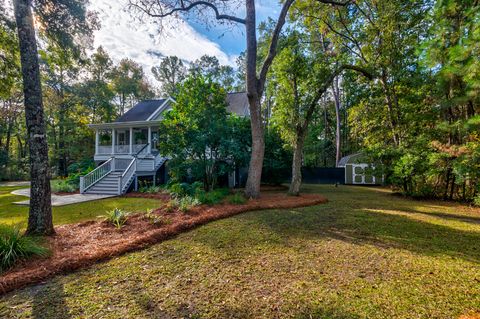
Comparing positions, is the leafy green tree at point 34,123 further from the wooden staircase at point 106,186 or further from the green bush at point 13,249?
the wooden staircase at point 106,186

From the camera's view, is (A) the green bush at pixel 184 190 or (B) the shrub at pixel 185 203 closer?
(B) the shrub at pixel 185 203

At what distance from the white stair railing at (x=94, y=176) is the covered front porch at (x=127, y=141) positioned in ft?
5.59

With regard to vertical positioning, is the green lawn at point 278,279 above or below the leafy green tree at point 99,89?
below

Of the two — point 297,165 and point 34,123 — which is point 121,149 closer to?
point 34,123

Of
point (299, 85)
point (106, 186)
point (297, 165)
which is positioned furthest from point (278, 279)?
point (106, 186)

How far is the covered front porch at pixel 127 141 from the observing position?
1508 cm

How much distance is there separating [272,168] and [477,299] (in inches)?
428

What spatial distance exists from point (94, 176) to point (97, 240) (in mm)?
9172

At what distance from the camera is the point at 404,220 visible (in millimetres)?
5816

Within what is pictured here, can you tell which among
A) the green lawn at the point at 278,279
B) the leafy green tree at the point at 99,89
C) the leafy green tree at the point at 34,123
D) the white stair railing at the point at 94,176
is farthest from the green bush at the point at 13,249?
the leafy green tree at the point at 99,89

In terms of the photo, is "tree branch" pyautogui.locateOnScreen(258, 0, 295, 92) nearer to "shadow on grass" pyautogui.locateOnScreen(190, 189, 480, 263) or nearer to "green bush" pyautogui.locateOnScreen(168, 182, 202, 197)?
"green bush" pyautogui.locateOnScreen(168, 182, 202, 197)

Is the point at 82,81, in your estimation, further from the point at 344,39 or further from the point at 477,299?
the point at 477,299

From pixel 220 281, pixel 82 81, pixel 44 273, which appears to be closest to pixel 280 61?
pixel 220 281

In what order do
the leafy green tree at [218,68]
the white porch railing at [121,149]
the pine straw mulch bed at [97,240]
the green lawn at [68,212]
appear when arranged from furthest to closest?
the leafy green tree at [218,68] → the white porch railing at [121,149] → the green lawn at [68,212] → the pine straw mulch bed at [97,240]
